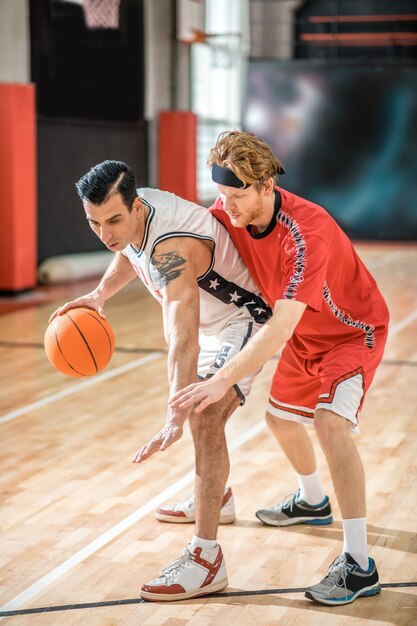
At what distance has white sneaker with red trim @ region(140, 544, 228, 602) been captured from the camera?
11.1ft

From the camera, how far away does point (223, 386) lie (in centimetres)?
303

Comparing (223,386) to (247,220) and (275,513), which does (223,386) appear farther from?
(275,513)

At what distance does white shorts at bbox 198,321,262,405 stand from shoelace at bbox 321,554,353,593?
2.19 ft

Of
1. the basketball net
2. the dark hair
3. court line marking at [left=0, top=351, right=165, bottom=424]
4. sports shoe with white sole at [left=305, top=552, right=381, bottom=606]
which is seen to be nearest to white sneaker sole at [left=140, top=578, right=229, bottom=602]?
sports shoe with white sole at [left=305, top=552, right=381, bottom=606]

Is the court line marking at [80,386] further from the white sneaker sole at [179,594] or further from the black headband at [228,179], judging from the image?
the black headband at [228,179]

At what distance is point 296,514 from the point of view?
13.7 feet

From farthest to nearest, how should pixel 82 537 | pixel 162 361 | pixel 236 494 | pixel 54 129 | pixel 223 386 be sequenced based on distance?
pixel 54 129, pixel 162 361, pixel 236 494, pixel 82 537, pixel 223 386

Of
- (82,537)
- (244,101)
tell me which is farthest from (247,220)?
(244,101)

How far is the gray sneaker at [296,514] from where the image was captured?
4.17 m

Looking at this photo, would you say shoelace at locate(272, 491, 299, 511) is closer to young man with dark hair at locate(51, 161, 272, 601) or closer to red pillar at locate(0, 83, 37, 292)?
young man with dark hair at locate(51, 161, 272, 601)

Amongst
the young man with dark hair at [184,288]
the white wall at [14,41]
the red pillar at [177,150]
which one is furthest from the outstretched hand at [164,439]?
the red pillar at [177,150]

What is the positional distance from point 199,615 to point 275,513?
3.30 feet

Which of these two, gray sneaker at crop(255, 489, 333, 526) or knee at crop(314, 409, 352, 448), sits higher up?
knee at crop(314, 409, 352, 448)

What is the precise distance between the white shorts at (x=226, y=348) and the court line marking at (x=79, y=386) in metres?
2.42
